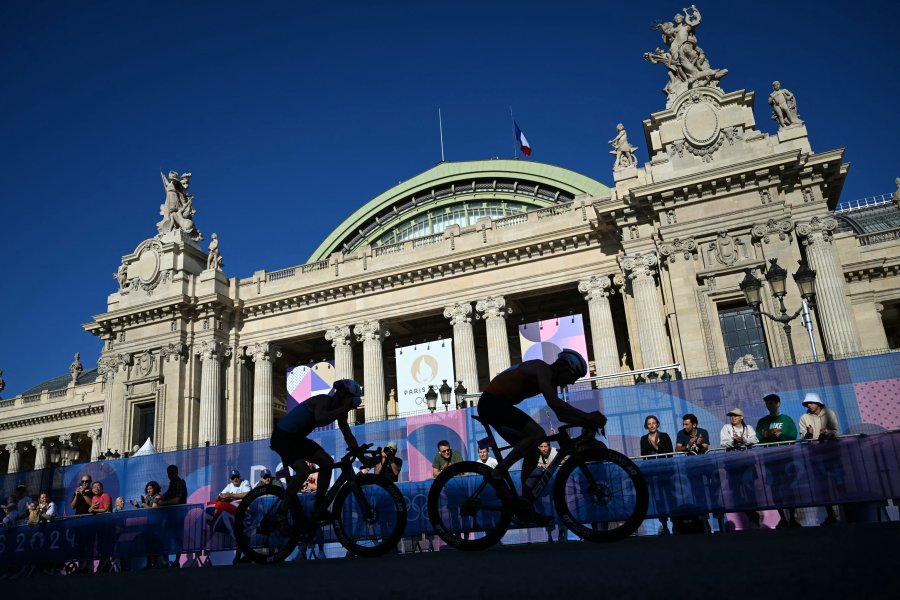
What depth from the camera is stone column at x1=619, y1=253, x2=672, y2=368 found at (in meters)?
25.1

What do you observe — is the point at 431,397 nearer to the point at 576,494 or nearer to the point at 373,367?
the point at 373,367

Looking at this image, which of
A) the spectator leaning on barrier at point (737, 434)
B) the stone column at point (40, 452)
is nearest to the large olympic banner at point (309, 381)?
the spectator leaning on barrier at point (737, 434)

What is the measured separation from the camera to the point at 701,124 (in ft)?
86.1

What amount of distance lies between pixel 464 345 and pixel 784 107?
15501 mm

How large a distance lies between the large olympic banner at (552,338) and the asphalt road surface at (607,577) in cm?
2206

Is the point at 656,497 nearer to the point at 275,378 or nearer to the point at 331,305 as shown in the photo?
the point at 331,305

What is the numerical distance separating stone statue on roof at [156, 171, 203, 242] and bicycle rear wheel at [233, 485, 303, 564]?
1226 inches

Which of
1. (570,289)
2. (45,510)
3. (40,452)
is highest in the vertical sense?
(570,289)

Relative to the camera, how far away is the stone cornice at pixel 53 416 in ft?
A: 160

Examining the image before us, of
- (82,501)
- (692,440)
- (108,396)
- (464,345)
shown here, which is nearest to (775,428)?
(692,440)

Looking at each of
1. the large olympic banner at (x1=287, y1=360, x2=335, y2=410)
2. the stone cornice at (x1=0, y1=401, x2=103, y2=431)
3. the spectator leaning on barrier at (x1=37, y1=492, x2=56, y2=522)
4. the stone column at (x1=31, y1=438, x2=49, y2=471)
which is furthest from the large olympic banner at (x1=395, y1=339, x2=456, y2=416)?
the stone column at (x1=31, y1=438, x2=49, y2=471)

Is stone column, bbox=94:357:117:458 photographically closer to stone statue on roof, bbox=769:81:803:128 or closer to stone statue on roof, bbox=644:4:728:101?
stone statue on roof, bbox=644:4:728:101

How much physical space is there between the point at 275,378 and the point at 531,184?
74.5 ft

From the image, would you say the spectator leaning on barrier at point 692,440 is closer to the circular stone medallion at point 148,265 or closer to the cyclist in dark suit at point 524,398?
the cyclist in dark suit at point 524,398
